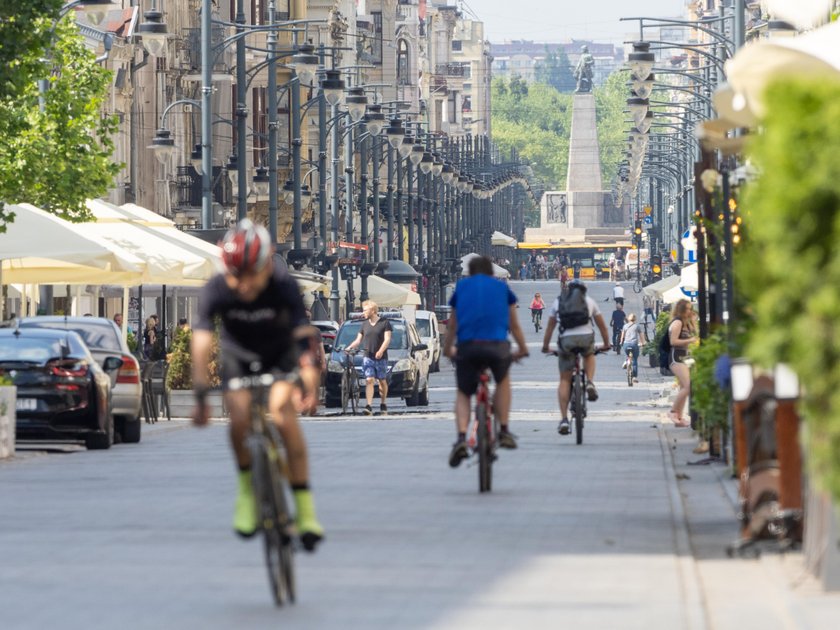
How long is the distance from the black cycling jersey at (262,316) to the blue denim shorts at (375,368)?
2597 cm

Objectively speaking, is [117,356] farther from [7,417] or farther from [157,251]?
[157,251]

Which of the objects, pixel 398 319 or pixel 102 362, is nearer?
pixel 102 362

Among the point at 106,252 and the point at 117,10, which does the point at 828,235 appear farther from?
the point at 117,10

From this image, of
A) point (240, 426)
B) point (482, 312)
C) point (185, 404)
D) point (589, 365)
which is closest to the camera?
point (240, 426)

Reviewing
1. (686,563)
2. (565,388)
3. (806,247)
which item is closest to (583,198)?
(565,388)

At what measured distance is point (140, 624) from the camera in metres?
10.1

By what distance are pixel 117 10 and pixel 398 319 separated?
27.3 m

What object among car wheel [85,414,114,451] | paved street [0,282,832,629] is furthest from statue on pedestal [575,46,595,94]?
paved street [0,282,832,629]

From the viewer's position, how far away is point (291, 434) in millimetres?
10914

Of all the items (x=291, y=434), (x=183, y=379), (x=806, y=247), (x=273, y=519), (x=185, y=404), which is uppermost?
(x=806, y=247)

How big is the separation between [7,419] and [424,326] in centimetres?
3692

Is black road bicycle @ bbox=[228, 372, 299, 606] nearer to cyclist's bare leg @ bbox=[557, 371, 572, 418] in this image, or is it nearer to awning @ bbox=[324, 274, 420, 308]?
cyclist's bare leg @ bbox=[557, 371, 572, 418]

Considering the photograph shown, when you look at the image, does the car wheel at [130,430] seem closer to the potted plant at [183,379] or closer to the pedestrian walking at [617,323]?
the potted plant at [183,379]

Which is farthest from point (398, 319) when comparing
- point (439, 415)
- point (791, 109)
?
point (791, 109)
